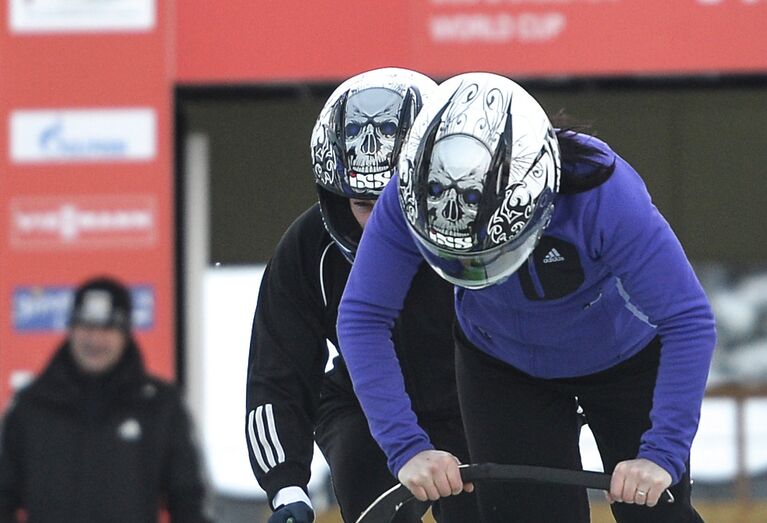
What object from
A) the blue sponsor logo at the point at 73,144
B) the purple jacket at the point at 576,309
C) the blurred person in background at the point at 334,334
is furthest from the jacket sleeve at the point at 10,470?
the blue sponsor logo at the point at 73,144

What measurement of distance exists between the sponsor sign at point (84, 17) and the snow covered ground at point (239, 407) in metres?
1.58

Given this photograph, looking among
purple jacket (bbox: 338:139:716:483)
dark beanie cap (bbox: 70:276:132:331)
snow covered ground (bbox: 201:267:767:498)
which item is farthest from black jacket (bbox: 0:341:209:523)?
snow covered ground (bbox: 201:267:767:498)

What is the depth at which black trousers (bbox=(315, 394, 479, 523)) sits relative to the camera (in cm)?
427

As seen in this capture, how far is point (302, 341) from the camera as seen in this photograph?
4.18 metres

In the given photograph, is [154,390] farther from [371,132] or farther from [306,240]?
[371,132]

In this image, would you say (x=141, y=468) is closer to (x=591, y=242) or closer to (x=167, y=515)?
(x=167, y=515)

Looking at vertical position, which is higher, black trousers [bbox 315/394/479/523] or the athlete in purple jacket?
the athlete in purple jacket

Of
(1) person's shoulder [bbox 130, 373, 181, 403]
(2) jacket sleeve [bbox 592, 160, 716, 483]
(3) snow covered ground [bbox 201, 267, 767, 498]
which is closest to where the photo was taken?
(2) jacket sleeve [bbox 592, 160, 716, 483]

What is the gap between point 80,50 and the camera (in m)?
8.23

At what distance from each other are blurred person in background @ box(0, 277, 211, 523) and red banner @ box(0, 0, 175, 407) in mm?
2866

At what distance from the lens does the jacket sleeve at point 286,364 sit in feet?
13.5

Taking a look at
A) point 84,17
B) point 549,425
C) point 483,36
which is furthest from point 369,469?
point 84,17

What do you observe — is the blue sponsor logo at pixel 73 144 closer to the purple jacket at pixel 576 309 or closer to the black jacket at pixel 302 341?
the black jacket at pixel 302 341

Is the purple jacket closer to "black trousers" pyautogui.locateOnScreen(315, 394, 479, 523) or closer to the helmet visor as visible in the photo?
the helmet visor
